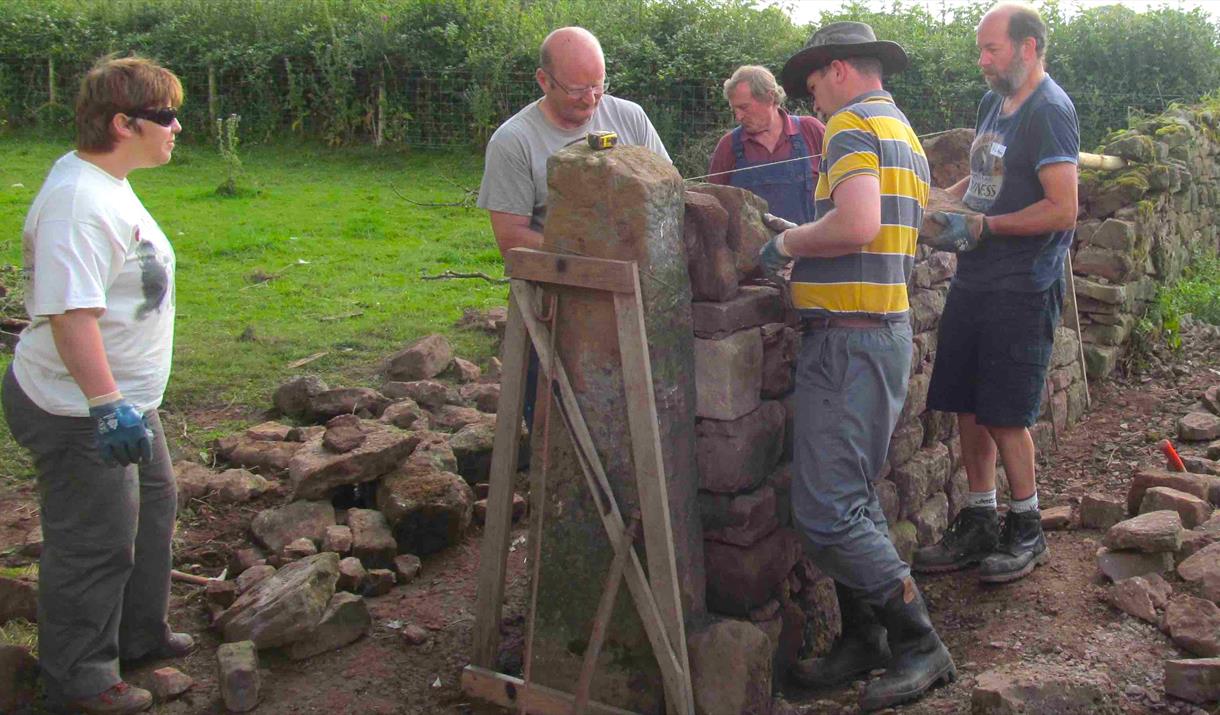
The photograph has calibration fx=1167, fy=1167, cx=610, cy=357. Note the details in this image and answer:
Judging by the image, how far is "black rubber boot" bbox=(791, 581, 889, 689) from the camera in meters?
4.02

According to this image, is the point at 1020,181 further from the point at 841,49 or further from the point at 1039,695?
the point at 1039,695

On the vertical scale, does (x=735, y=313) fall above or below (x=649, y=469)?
above

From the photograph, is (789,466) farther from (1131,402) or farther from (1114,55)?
(1114,55)

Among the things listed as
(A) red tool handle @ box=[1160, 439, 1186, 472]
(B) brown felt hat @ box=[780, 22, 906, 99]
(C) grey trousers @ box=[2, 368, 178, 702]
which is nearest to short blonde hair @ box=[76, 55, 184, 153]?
(C) grey trousers @ box=[2, 368, 178, 702]

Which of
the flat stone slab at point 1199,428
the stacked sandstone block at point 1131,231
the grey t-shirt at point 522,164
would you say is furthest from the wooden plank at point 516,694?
the stacked sandstone block at point 1131,231

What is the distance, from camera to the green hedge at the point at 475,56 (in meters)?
13.5

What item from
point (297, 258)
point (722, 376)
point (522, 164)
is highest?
point (522, 164)

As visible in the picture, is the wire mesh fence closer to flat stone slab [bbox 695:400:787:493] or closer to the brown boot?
flat stone slab [bbox 695:400:787:493]

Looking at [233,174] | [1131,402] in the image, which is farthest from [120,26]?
[1131,402]

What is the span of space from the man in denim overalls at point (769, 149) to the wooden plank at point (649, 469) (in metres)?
2.17

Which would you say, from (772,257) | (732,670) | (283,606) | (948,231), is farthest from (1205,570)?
(283,606)

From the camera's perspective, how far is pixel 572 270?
11.7 feet

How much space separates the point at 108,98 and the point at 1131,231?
6670 millimetres

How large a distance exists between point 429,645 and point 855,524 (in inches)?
66.1
